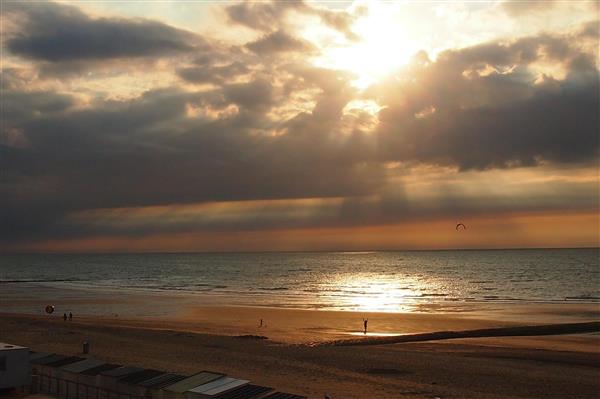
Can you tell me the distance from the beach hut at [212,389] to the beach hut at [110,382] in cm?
367

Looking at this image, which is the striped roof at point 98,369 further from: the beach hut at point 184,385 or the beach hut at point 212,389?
the beach hut at point 212,389

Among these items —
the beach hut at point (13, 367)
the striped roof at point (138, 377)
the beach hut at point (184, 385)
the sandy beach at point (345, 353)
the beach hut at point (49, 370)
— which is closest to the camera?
the beach hut at point (184, 385)

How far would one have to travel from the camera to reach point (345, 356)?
35.6 meters

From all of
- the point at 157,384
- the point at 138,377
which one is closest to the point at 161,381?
the point at 157,384

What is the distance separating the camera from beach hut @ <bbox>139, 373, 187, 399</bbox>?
64.2 feet

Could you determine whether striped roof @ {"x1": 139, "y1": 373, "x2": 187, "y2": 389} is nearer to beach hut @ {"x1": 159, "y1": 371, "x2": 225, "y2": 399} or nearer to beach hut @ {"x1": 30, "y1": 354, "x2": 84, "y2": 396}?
beach hut @ {"x1": 159, "y1": 371, "x2": 225, "y2": 399}

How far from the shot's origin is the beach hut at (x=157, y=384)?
1956 cm

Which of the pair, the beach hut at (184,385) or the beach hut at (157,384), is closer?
the beach hut at (184,385)

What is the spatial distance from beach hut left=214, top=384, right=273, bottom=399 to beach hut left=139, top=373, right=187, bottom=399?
276 cm

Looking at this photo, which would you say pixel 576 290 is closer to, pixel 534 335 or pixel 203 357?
pixel 534 335

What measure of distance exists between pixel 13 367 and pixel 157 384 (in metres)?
6.33

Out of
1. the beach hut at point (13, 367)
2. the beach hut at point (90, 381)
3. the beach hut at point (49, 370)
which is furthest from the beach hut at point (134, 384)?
the beach hut at point (13, 367)

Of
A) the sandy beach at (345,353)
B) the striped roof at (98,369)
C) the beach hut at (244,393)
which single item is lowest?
the sandy beach at (345,353)

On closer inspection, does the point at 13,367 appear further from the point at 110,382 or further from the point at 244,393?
the point at 244,393
